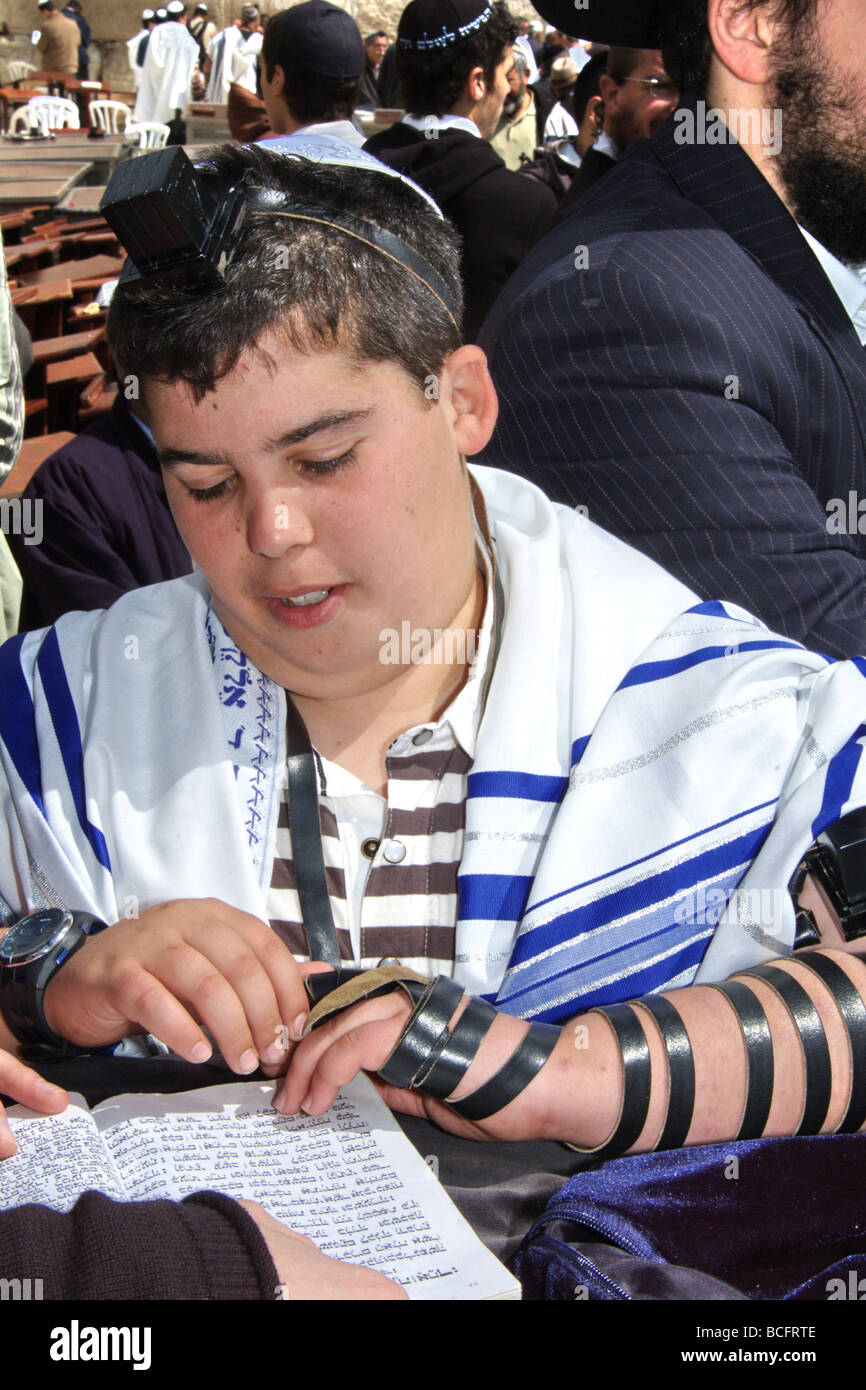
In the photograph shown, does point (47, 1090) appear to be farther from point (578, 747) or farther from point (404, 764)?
point (578, 747)

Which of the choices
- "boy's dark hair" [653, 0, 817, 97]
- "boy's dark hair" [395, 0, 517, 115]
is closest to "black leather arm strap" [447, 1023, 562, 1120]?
"boy's dark hair" [653, 0, 817, 97]

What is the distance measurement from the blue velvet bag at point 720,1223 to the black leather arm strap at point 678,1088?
0.27 feet

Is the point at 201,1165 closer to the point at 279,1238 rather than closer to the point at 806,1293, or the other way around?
the point at 279,1238

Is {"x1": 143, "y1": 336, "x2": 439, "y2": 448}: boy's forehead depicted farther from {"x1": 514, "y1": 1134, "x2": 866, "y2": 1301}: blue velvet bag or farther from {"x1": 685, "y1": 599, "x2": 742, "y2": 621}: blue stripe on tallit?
{"x1": 514, "y1": 1134, "x2": 866, "y2": 1301}: blue velvet bag

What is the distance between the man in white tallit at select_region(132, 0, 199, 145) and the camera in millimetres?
16438

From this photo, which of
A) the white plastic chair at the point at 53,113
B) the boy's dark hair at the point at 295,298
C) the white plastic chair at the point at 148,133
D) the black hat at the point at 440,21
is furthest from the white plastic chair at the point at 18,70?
the boy's dark hair at the point at 295,298

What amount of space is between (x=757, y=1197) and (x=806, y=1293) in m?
0.09

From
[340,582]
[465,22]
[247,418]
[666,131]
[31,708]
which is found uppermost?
[465,22]

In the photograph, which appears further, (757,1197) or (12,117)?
(12,117)

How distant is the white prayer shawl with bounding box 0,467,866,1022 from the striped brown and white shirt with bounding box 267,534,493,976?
0.06 meters

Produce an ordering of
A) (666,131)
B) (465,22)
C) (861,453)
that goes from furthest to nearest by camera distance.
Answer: (465,22)
(666,131)
(861,453)

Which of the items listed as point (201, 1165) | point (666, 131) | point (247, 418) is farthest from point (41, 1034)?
point (666, 131)

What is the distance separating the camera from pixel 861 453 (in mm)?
2090

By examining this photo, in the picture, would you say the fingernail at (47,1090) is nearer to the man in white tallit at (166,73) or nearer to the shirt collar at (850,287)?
the shirt collar at (850,287)
